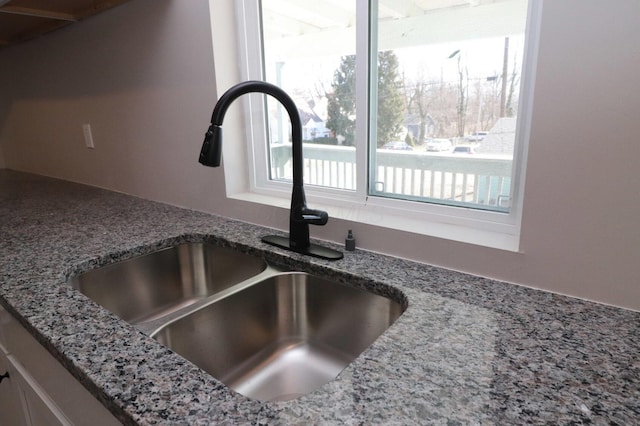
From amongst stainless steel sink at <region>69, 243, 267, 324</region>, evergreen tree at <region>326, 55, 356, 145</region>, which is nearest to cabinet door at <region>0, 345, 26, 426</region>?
stainless steel sink at <region>69, 243, 267, 324</region>

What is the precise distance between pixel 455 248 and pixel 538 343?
0.29 metres

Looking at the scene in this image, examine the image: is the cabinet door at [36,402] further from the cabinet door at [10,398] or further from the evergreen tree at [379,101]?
the evergreen tree at [379,101]

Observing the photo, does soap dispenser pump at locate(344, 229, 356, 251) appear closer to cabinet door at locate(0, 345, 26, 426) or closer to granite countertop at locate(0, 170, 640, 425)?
granite countertop at locate(0, 170, 640, 425)

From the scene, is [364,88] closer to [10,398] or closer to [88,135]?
[10,398]

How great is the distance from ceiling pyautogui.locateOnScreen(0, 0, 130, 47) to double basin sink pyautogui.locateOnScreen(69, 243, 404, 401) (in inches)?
41.6

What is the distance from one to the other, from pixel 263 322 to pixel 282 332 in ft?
0.21

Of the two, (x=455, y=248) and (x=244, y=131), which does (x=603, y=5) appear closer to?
(x=455, y=248)

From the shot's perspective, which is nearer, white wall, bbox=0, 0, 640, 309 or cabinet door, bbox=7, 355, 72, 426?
white wall, bbox=0, 0, 640, 309

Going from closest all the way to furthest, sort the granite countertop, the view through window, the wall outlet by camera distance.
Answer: the granite countertop < the view through window < the wall outlet

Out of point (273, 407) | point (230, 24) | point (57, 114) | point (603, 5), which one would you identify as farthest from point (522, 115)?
point (57, 114)

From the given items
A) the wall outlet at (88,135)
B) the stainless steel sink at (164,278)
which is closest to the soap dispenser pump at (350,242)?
the stainless steel sink at (164,278)

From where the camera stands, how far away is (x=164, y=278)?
1.20 m

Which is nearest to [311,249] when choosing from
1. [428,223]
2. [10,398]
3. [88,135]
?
[428,223]

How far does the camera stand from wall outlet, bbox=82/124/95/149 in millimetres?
1864
